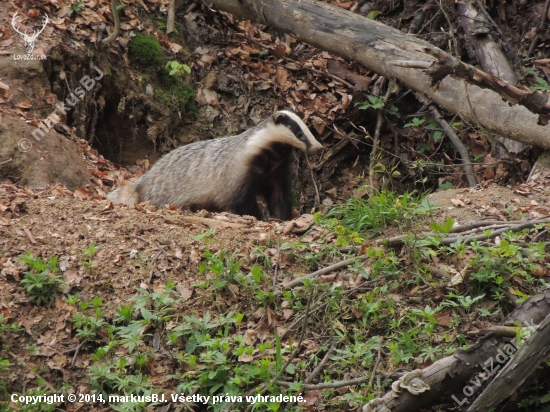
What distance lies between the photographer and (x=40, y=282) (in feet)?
15.9

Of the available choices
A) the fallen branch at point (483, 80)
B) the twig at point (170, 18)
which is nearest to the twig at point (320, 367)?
the fallen branch at point (483, 80)

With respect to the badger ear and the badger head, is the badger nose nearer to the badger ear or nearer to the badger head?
the badger head

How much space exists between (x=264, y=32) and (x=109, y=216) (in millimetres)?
4586

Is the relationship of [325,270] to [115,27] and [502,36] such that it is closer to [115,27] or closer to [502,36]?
[502,36]

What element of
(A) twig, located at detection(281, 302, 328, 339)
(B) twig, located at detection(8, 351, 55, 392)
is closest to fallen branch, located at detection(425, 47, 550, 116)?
(A) twig, located at detection(281, 302, 328, 339)

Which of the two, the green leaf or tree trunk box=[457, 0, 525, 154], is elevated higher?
tree trunk box=[457, 0, 525, 154]

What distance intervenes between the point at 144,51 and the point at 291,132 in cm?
251

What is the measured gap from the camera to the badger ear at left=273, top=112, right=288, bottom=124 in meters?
7.01

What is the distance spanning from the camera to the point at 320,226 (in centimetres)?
533

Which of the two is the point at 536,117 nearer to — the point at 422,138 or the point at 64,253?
the point at 422,138

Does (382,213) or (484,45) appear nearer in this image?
(382,213)

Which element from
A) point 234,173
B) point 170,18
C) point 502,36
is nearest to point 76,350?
point 234,173

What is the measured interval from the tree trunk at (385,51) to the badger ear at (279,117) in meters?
1.06

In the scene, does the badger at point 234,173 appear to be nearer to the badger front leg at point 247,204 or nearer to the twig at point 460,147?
the badger front leg at point 247,204
